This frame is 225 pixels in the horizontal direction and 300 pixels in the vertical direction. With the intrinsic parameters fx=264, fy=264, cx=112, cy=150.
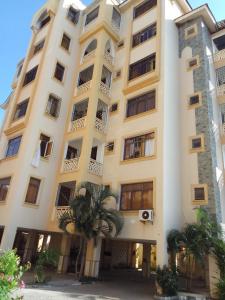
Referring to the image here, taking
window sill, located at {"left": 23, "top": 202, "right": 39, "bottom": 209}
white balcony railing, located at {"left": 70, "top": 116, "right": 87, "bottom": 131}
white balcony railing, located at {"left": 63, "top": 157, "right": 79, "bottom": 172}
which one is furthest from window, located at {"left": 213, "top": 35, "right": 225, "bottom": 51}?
window sill, located at {"left": 23, "top": 202, "right": 39, "bottom": 209}

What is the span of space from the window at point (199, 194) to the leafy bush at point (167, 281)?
4024 millimetres

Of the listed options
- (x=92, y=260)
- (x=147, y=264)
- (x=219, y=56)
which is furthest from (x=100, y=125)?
(x=147, y=264)

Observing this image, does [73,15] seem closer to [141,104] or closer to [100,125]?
[100,125]

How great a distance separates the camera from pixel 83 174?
16141 millimetres

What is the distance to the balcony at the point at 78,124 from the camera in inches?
717

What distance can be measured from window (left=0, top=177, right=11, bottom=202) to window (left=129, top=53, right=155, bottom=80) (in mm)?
11096

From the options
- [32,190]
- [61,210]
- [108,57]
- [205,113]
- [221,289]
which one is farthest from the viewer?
[108,57]

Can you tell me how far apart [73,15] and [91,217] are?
59.8 ft

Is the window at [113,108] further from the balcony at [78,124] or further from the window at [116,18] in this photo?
the window at [116,18]

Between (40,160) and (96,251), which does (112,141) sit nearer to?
(40,160)

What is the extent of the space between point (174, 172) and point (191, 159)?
4.33 feet

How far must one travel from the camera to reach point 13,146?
62.5 ft

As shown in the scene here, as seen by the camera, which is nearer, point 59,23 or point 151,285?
point 151,285

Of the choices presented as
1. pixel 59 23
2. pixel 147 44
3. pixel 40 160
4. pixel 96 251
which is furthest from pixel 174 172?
pixel 59 23
